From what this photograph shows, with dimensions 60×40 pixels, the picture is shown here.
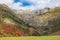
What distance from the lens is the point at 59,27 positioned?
183 metres

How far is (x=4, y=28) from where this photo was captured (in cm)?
10250

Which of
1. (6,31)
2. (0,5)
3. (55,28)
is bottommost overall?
(6,31)

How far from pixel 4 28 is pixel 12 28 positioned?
8412 mm

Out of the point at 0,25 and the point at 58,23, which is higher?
the point at 58,23

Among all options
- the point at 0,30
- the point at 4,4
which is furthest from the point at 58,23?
the point at 0,30

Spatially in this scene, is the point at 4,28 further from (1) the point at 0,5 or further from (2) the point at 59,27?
(2) the point at 59,27

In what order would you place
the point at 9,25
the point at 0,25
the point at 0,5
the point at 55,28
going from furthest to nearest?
1. the point at 55,28
2. the point at 0,5
3. the point at 9,25
4. the point at 0,25

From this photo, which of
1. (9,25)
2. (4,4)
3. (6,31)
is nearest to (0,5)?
(4,4)

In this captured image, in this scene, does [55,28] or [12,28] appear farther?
[55,28]

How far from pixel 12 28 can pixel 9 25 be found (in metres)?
3.92

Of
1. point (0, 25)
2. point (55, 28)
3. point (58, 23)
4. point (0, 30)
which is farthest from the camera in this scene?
point (58, 23)

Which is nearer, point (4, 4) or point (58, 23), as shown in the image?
point (4, 4)

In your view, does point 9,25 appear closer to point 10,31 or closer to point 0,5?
point 10,31

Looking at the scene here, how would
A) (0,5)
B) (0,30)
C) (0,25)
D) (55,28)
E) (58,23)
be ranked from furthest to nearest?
(58,23), (55,28), (0,5), (0,25), (0,30)
